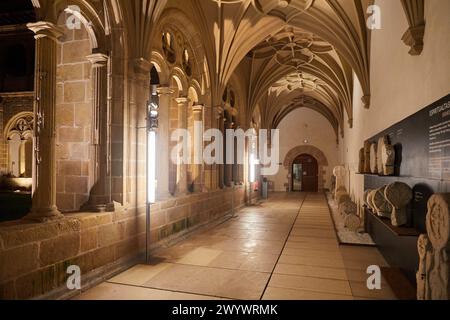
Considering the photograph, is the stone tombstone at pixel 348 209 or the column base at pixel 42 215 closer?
the column base at pixel 42 215

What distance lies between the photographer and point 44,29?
2797 millimetres

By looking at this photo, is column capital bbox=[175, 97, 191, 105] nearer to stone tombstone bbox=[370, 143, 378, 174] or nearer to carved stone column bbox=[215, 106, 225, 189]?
carved stone column bbox=[215, 106, 225, 189]

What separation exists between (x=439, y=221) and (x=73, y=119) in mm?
3781

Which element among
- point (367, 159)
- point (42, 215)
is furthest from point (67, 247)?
point (367, 159)

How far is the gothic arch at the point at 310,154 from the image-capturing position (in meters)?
16.4

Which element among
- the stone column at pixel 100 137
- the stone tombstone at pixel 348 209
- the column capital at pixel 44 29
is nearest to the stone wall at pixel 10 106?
the stone column at pixel 100 137

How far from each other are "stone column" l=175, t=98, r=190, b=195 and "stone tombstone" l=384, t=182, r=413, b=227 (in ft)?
11.5

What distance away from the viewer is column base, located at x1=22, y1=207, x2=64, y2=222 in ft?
8.89

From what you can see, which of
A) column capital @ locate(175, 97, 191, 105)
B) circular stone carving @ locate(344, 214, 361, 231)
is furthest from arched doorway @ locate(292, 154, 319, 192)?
column capital @ locate(175, 97, 191, 105)

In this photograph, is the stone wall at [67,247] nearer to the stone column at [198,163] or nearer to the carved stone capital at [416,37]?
the stone column at [198,163]

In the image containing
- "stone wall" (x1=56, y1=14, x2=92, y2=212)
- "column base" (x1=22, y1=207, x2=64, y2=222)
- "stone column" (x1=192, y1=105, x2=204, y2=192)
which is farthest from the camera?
"stone column" (x1=192, y1=105, x2=204, y2=192)

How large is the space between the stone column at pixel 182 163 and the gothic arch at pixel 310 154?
1181cm
